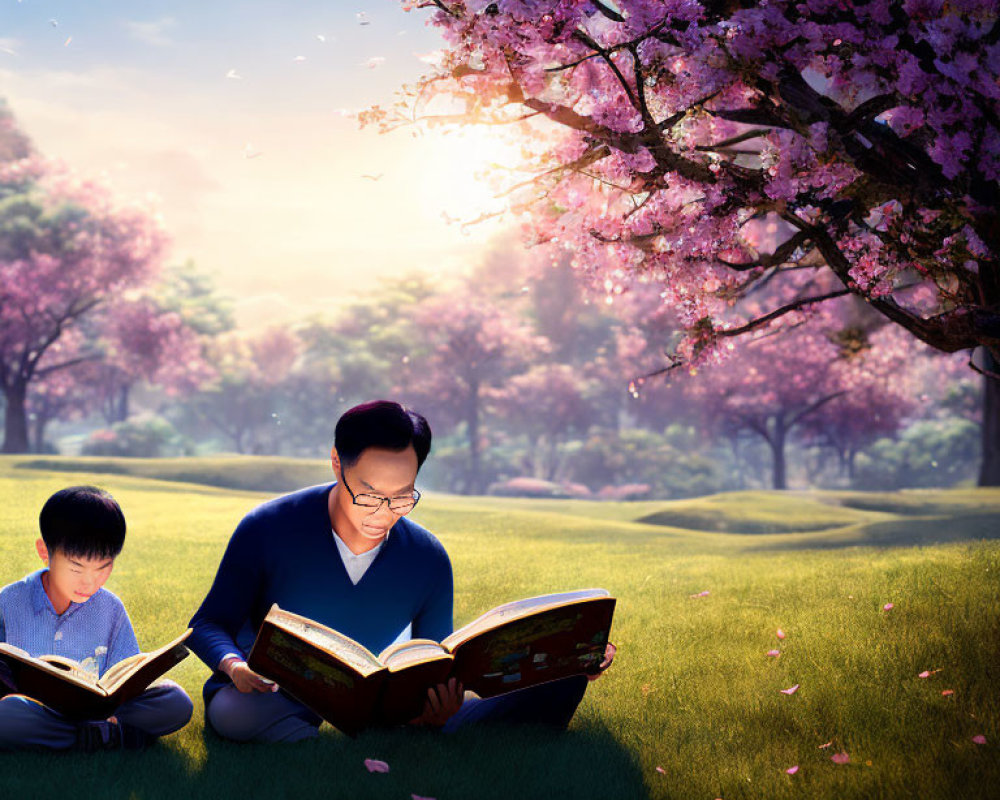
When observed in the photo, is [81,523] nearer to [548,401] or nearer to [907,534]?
[907,534]

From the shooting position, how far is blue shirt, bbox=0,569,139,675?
14.0 ft

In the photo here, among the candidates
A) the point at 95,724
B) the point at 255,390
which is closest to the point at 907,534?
Answer: the point at 95,724

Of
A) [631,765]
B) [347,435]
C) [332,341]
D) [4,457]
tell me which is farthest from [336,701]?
[332,341]

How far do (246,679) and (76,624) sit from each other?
102 centimetres

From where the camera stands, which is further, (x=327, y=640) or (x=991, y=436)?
(x=991, y=436)

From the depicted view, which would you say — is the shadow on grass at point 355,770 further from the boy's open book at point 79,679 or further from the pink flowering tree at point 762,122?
the pink flowering tree at point 762,122

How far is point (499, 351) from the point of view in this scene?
1462 inches

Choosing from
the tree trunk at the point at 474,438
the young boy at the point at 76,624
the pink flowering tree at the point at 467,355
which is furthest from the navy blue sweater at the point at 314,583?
the tree trunk at the point at 474,438

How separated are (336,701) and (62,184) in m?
29.5

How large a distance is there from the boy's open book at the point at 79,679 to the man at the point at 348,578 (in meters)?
0.29

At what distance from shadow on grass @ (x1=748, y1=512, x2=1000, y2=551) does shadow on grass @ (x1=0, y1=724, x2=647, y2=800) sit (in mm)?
8994

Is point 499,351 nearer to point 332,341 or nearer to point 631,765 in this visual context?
point 332,341

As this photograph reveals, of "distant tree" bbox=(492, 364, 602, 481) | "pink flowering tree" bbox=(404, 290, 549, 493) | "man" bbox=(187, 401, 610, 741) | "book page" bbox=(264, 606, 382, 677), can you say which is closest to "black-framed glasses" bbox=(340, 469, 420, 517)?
"man" bbox=(187, 401, 610, 741)

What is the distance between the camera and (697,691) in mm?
5688
